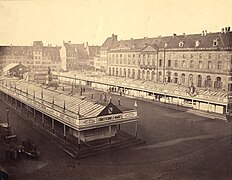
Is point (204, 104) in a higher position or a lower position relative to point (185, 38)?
lower

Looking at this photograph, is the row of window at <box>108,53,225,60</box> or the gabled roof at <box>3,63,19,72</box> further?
the gabled roof at <box>3,63,19,72</box>

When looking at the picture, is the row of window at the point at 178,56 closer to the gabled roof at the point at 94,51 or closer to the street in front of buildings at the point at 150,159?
the gabled roof at the point at 94,51

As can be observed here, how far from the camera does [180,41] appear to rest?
100ft

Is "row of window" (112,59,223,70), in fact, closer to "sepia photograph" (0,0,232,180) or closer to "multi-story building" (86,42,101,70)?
"sepia photograph" (0,0,232,180)

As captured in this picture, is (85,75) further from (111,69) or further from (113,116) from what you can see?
(113,116)

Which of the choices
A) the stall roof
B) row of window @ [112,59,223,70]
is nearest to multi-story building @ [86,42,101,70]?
row of window @ [112,59,223,70]

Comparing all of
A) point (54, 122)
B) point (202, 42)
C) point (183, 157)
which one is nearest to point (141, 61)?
point (202, 42)

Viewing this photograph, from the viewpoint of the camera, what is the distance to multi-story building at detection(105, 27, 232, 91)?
24906 millimetres

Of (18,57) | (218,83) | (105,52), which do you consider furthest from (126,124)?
(105,52)

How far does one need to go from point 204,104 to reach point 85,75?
58.9 feet

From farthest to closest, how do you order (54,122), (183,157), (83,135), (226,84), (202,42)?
(202,42)
(226,84)
(54,122)
(83,135)
(183,157)

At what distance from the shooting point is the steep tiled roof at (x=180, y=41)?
82.2 feet

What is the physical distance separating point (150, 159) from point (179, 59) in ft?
68.7

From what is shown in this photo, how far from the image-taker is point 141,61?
115ft
